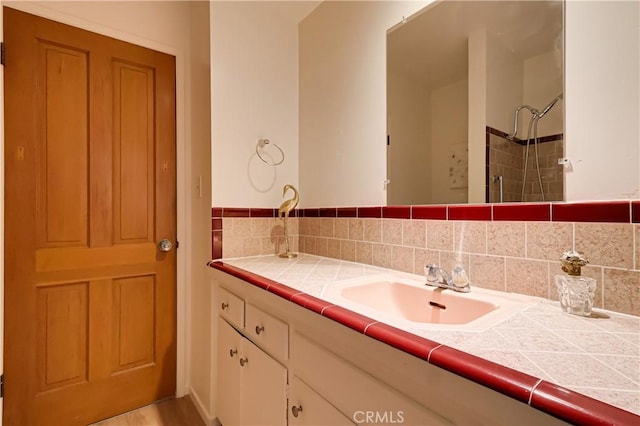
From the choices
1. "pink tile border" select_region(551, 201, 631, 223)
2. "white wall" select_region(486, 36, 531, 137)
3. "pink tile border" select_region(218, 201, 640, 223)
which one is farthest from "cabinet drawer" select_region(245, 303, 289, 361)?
"white wall" select_region(486, 36, 531, 137)

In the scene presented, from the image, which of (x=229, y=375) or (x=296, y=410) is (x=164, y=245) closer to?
(x=229, y=375)

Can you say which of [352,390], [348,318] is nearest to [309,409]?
[352,390]

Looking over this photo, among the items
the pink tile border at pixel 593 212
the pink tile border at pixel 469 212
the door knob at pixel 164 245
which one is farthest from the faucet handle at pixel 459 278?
the door knob at pixel 164 245

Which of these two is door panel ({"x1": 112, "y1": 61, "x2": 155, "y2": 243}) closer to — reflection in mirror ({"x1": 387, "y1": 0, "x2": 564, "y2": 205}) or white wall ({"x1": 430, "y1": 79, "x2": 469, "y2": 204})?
reflection in mirror ({"x1": 387, "y1": 0, "x2": 564, "y2": 205})

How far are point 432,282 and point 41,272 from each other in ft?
6.05

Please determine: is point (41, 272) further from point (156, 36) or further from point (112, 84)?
point (156, 36)

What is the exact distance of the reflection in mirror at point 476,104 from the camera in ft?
3.07

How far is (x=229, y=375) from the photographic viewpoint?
1.43 meters

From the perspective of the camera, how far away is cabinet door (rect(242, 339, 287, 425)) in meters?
1.02

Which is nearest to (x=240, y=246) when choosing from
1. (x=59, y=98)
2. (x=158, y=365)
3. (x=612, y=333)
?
(x=158, y=365)

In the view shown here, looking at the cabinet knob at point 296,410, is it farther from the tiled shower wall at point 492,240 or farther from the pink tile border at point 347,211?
the pink tile border at point 347,211

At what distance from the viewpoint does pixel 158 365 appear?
1.83 metres

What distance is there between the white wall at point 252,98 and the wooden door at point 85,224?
1.36 ft

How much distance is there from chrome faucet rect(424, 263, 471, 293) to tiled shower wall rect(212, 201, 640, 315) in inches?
3.1
